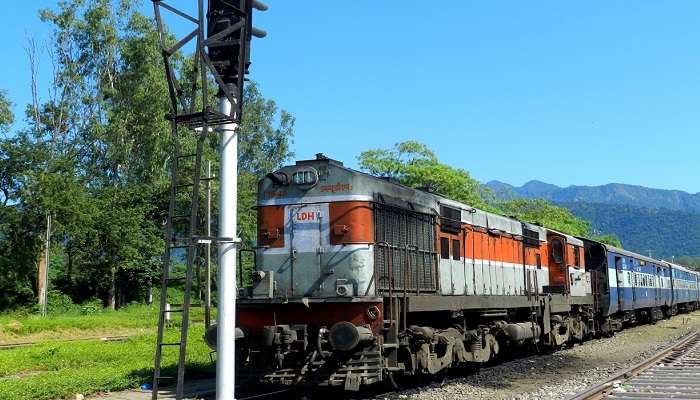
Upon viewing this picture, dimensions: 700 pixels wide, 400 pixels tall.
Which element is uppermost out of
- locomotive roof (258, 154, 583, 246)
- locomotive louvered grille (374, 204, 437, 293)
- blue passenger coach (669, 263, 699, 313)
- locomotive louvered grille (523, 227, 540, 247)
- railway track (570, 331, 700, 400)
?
locomotive roof (258, 154, 583, 246)

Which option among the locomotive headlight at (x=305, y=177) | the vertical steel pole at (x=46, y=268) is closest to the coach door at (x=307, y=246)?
the locomotive headlight at (x=305, y=177)

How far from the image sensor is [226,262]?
5.56 metres

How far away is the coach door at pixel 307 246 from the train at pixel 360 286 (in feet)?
0.05

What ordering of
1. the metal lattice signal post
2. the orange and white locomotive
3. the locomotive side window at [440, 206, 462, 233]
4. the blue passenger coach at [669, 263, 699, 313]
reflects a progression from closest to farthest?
the metal lattice signal post, the orange and white locomotive, the locomotive side window at [440, 206, 462, 233], the blue passenger coach at [669, 263, 699, 313]

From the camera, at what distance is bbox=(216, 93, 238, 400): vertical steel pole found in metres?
5.51

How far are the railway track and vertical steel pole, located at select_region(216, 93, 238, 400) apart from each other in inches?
213

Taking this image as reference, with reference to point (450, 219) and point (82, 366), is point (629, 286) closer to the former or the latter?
point (450, 219)

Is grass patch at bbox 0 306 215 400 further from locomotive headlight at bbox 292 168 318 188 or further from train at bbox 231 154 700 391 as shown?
locomotive headlight at bbox 292 168 318 188

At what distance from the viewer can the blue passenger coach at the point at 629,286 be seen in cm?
2156

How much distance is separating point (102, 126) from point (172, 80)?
105ft

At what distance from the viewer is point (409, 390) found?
397 inches

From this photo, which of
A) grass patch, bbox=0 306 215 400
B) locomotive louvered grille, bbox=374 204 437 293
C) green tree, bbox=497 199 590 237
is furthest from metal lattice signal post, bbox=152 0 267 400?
green tree, bbox=497 199 590 237

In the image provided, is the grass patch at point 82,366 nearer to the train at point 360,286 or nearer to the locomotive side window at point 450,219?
the train at point 360,286

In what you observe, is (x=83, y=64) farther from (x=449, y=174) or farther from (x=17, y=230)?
(x=449, y=174)
